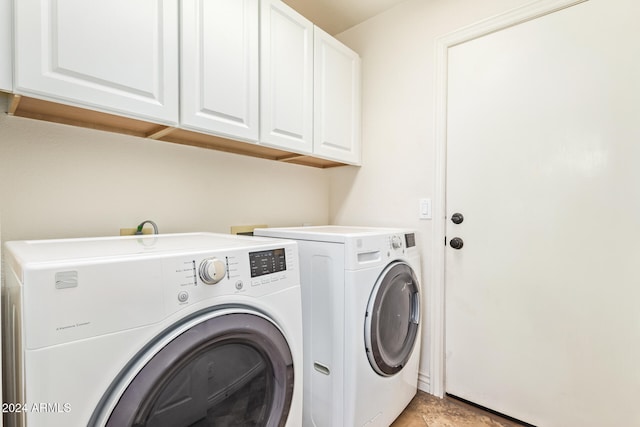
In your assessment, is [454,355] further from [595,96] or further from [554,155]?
[595,96]

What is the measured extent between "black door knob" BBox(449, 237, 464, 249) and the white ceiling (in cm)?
152

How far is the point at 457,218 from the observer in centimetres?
170

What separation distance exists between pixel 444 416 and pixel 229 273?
149cm

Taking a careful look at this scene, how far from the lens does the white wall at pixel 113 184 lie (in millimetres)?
1069

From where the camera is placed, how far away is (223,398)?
32.0 inches

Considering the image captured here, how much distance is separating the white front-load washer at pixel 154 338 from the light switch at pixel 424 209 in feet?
3.57

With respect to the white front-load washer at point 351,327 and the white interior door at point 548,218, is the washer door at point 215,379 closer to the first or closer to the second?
the white front-load washer at point 351,327

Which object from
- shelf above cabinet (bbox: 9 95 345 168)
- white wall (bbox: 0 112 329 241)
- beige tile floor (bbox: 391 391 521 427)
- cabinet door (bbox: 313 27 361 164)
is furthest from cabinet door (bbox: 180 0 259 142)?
beige tile floor (bbox: 391 391 521 427)

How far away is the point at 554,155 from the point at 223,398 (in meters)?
→ 1.70

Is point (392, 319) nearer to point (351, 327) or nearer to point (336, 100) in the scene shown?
point (351, 327)

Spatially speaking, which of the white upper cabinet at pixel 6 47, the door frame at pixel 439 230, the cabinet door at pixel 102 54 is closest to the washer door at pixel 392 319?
the door frame at pixel 439 230

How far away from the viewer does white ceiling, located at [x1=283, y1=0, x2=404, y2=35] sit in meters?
1.90

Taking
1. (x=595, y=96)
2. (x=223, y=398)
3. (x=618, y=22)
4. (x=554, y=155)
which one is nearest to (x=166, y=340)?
(x=223, y=398)

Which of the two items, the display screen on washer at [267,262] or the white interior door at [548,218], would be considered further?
the white interior door at [548,218]
